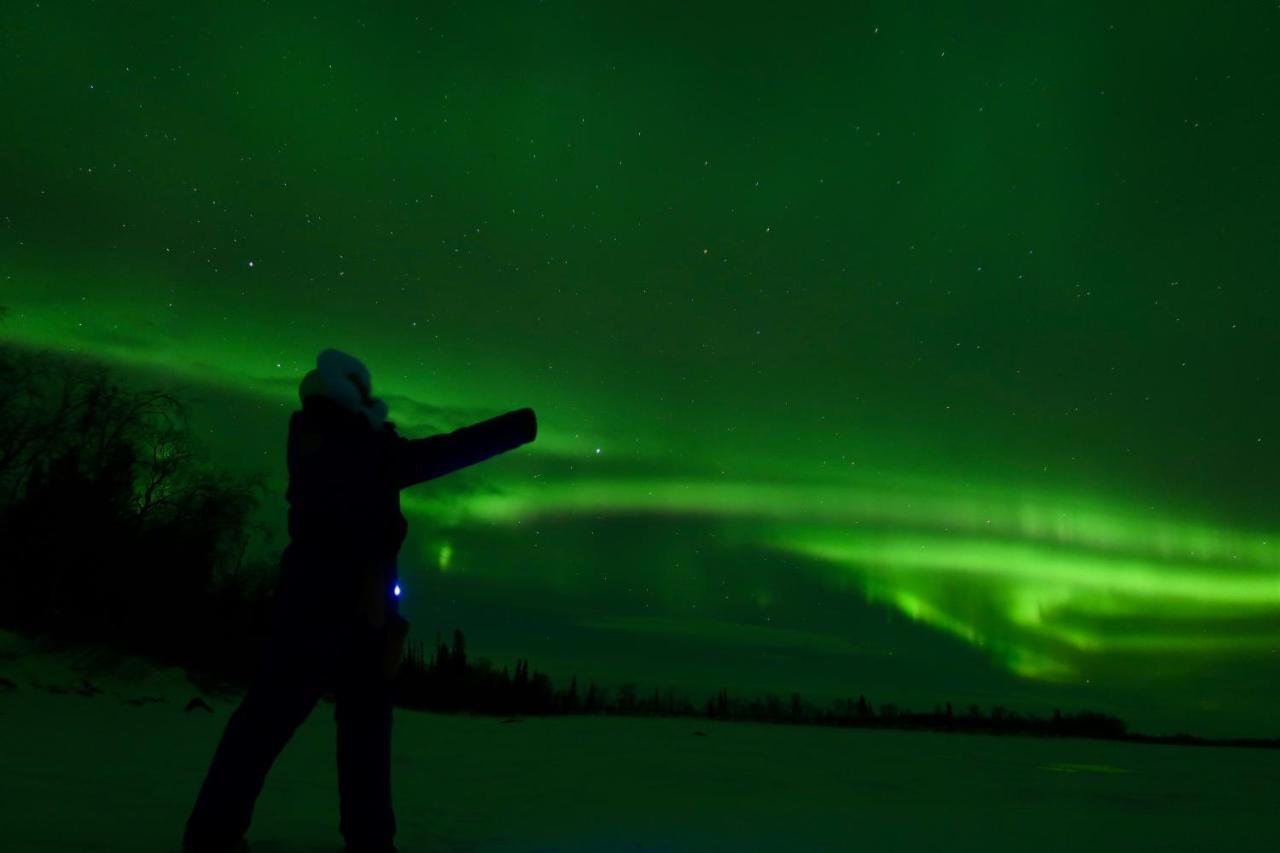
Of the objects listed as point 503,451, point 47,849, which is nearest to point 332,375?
point 503,451

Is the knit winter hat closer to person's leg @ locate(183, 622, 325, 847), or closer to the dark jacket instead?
the dark jacket

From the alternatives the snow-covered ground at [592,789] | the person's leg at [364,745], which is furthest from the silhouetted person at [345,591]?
the snow-covered ground at [592,789]

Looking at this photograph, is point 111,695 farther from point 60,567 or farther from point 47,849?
point 60,567

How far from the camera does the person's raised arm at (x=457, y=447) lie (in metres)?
3.78

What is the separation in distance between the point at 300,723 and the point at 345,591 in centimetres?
57

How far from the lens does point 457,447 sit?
3793 mm

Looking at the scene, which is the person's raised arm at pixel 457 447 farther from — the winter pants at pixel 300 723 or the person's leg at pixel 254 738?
the person's leg at pixel 254 738

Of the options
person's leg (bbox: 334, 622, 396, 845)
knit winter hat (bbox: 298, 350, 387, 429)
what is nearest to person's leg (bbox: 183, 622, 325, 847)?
person's leg (bbox: 334, 622, 396, 845)

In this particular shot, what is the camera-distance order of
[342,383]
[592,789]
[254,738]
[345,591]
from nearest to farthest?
1. [254,738]
2. [345,591]
3. [342,383]
4. [592,789]

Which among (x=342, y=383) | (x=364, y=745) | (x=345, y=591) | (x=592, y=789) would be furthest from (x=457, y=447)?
(x=592, y=789)

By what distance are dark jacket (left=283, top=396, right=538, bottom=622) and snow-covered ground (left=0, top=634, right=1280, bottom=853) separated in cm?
122

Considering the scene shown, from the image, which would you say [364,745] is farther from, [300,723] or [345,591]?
[345,591]

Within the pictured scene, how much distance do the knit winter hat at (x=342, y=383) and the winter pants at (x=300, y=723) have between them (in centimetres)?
85

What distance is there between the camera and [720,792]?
686cm
